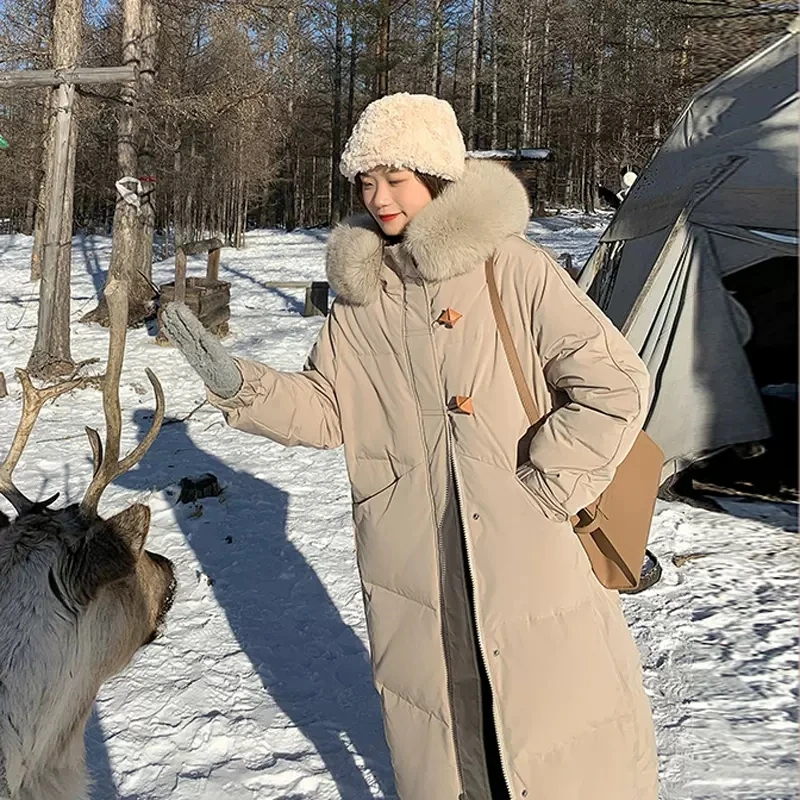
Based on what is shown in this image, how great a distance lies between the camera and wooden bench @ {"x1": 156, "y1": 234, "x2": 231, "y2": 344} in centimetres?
1016

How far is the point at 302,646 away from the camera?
4020 millimetres

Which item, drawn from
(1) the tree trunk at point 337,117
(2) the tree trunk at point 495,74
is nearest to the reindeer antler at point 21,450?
(1) the tree trunk at point 337,117

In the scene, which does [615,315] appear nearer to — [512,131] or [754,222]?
[754,222]

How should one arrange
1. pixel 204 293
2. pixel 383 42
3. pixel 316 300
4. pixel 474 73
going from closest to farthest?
pixel 204 293 < pixel 316 300 < pixel 383 42 < pixel 474 73

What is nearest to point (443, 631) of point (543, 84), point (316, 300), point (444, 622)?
point (444, 622)

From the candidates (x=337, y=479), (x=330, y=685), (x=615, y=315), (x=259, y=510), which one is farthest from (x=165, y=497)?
(x=615, y=315)

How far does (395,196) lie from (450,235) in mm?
235

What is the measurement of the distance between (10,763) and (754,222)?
531 centimetres

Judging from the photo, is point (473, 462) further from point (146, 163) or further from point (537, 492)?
point (146, 163)

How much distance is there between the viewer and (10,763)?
1.90 metres

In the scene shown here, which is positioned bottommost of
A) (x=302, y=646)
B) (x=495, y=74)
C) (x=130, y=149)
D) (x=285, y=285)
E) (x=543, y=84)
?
(x=302, y=646)

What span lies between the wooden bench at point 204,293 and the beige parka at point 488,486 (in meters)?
8.25

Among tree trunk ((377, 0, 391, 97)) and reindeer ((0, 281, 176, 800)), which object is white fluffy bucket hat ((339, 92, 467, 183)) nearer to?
reindeer ((0, 281, 176, 800))

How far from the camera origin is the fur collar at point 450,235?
6.18 feet
